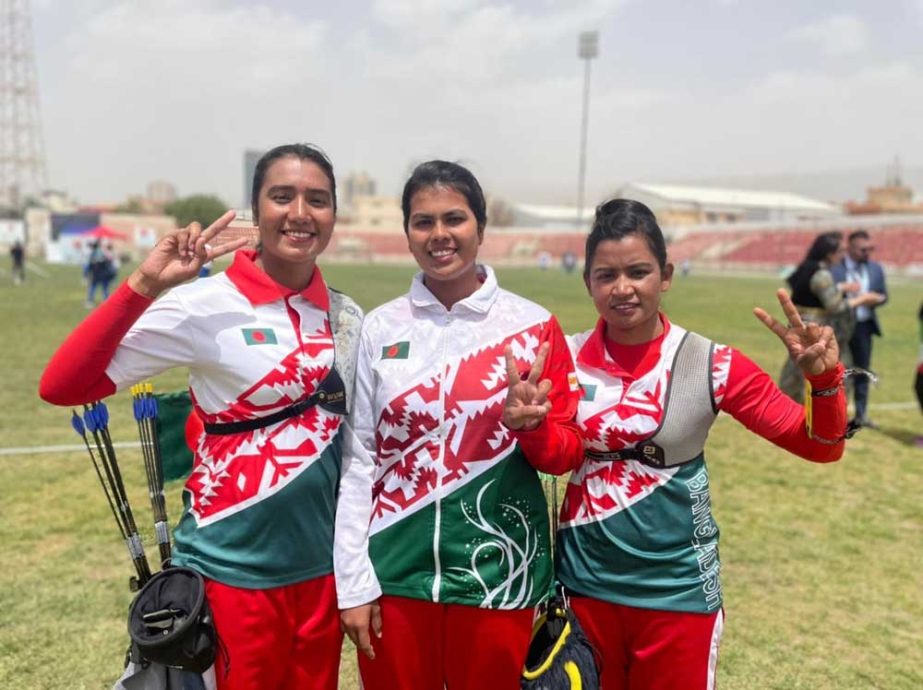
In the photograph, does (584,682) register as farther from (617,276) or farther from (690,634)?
(617,276)

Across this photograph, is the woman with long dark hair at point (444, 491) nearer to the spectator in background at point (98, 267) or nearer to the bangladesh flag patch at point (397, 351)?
the bangladesh flag patch at point (397, 351)

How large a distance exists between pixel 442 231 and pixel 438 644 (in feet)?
4.03

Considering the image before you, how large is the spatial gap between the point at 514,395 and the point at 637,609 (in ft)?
2.63

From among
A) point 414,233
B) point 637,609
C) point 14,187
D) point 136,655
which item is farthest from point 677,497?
point 14,187

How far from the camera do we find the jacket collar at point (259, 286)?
7.07 feet

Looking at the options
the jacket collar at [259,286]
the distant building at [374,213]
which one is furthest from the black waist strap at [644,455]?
the distant building at [374,213]

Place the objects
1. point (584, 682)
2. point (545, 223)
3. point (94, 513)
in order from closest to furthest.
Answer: point (584, 682) → point (94, 513) → point (545, 223)

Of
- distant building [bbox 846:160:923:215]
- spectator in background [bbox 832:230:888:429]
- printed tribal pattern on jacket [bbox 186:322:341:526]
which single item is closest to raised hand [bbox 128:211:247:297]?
printed tribal pattern on jacket [bbox 186:322:341:526]

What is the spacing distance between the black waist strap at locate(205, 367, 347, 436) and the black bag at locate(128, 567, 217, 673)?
0.41 metres

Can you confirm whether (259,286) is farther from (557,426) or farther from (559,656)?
(559,656)

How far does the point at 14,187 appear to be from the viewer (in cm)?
8119

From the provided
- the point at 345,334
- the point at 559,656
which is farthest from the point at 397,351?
the point at 559,656

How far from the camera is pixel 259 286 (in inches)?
85.4

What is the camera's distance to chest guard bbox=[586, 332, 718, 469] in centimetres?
222
